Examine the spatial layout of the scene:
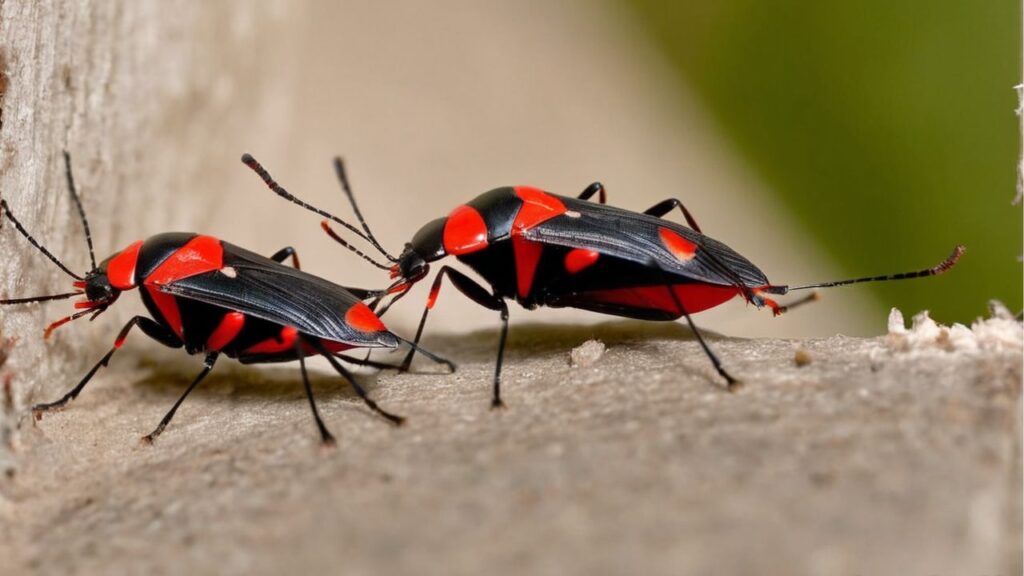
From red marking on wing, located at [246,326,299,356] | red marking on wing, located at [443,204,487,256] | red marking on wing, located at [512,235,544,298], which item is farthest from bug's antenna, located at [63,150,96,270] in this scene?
red marking on wing, located at [512,235,544,298]

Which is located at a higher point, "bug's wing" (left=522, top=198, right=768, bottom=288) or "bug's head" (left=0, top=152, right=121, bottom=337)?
"bug's wing" (left=522, top=198, right=768, bottom=288)

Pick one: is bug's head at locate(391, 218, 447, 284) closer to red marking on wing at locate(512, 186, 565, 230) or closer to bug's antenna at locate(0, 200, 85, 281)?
red marking on wing at locate(512, 186, 565, 230)

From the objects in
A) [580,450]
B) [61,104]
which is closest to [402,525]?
[580,450]

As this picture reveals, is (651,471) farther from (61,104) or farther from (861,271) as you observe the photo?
(861,271)

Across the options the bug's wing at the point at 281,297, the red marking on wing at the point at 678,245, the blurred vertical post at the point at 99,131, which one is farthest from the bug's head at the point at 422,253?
the blurred vertical post at the point at 99,131

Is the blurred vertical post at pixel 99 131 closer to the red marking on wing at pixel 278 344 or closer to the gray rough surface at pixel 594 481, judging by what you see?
the gray rough surface at pixel 594 481

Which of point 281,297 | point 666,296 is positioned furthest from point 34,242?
point 666,296
